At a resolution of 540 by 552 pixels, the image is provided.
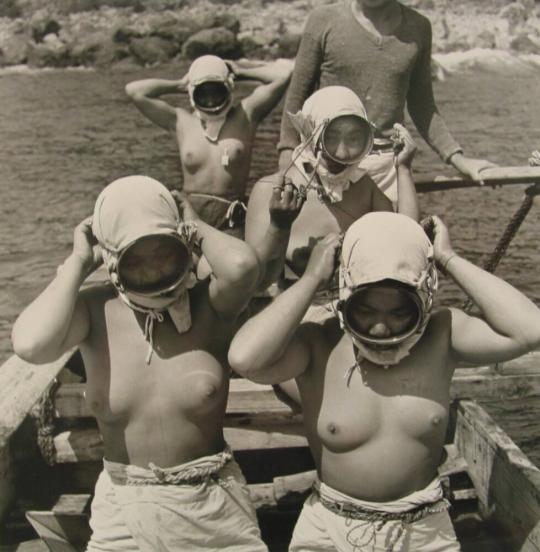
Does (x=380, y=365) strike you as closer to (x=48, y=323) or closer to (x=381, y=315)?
(x=381, y=315)

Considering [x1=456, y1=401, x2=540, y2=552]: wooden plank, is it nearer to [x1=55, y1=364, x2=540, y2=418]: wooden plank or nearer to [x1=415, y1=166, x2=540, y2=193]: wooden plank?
[x1=55, y1=364, x2=540, y2=418]: wooden plank

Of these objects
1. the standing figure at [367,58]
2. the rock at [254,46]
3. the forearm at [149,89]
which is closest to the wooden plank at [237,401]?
→ the standing figure at [367,58]

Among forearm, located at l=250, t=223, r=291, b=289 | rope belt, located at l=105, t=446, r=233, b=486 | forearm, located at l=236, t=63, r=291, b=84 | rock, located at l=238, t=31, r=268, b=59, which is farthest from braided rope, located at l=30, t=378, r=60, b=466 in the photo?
rock, located at l=238, t=31, r=268, b=59

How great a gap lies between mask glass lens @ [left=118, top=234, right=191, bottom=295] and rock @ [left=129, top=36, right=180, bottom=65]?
3815 centimetres

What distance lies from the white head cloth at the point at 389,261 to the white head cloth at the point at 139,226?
2.14ft

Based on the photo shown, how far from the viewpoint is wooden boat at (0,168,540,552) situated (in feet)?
12.7

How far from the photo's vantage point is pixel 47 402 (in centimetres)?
445

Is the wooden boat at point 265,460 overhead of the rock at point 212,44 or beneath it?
overhead

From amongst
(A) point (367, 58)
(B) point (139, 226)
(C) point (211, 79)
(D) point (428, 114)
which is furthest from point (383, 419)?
(C) point (211, 79)

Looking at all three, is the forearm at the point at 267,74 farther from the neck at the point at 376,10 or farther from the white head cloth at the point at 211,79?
the neck at the point at 376,10

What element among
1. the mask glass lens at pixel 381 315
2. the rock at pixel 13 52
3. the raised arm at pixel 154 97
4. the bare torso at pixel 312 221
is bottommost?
the rock at pixel 13 52

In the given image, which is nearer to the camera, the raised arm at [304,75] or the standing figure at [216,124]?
the raised arm at [304,75]

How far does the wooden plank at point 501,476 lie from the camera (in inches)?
139

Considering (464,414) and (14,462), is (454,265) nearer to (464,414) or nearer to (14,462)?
(464,414)
